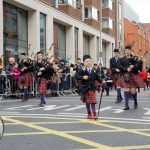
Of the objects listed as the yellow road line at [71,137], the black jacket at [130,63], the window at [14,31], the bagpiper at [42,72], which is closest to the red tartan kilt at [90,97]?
the yellow road line at [71,137]

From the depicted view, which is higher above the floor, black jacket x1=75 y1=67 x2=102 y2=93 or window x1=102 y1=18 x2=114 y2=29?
window x1=102 y1=18 x2=114 y2=29

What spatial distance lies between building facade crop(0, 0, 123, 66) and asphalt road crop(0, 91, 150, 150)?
10.1 metres

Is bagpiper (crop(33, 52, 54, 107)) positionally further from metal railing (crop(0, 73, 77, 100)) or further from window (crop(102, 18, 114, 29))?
window (crop(102, 18, 114, 29))

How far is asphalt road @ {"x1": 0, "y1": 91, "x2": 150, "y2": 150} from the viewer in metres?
6.25

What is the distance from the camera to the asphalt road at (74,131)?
6250mm

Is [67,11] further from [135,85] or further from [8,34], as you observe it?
[135,85]

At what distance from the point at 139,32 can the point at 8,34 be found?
63.0 m

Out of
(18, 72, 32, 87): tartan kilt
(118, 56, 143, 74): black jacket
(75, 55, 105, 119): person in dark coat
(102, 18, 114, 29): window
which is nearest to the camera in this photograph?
(75, 55, 105, 119): person in dark coat

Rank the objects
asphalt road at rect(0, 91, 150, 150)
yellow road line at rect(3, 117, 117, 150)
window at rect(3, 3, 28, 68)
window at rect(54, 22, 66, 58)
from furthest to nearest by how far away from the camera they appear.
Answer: window at rect(54, 22, 66, 58) < window at rect(3, 3, 28, 68) < asphalt road at rect(0, 91, 150, 150) < yellow road line at rect(3, 117, 117, 150)

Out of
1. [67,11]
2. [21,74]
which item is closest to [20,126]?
[21,74]

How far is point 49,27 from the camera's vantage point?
95.6 ft

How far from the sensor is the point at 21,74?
49.9 ft

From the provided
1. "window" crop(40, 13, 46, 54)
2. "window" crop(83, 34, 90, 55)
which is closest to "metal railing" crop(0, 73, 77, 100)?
"window" crop(40, 13, 46, 54)

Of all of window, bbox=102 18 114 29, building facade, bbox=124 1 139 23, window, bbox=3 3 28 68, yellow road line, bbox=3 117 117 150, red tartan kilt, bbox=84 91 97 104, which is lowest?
yellow road line, bbox=3 117 117 150
